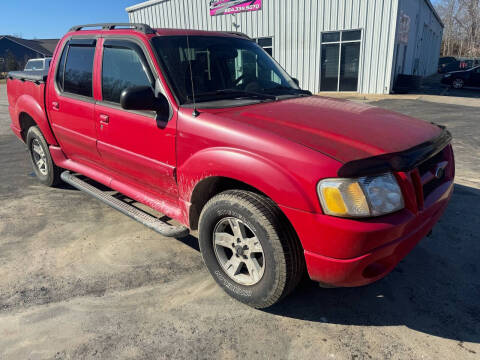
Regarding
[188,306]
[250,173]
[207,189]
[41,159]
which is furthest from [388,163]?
[41,159]

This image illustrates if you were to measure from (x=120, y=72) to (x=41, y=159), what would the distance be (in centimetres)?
251

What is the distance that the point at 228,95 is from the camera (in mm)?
3092

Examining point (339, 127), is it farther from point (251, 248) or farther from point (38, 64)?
point (38, 64)

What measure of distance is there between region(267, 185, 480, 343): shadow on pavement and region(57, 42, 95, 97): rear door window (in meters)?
2.88

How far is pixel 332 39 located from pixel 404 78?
12.4 ft

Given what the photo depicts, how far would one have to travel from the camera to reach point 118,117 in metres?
3.23

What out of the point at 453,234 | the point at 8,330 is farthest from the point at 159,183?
the point at 453,234

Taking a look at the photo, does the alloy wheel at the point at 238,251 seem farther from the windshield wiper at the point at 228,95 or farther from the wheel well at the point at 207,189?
the windshield wiper at the point at 228,95

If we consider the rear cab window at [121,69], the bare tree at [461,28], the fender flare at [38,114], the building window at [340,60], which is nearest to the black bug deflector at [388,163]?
the rear cab window at [121,69]

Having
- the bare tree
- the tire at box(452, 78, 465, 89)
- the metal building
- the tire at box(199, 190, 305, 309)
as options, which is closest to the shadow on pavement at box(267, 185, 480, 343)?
the tire at box(199, 190, 305, 309)

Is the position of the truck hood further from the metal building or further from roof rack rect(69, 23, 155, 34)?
the metal building

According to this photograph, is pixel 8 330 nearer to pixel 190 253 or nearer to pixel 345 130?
pixel 190 253

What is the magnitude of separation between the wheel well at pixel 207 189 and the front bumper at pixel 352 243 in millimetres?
538

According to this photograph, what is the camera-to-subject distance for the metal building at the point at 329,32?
610 inches
